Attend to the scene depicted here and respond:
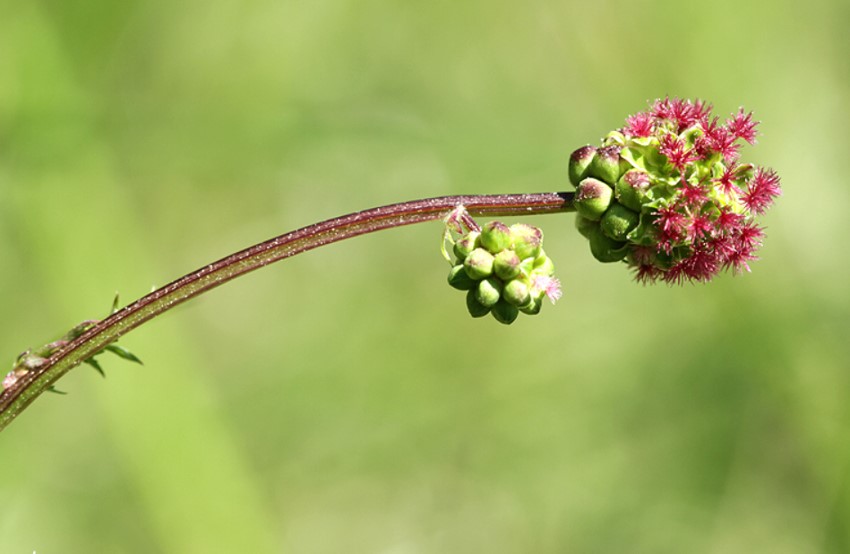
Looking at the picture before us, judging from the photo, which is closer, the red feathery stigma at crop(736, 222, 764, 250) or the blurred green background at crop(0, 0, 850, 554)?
the red feathery stigma at crop(736, 222, 764, 250)

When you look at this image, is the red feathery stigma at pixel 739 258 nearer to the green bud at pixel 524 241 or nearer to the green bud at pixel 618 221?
the green bud at pixel 618 221

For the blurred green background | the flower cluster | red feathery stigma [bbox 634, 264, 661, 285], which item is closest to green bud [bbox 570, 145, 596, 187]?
the flower cluster

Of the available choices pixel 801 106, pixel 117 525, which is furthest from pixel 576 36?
pixel 117 525

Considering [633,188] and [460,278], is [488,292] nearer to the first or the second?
[460,278]

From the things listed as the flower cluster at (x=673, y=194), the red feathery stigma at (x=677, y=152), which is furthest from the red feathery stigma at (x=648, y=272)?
the red feathery stigma at (x=677, y=152)

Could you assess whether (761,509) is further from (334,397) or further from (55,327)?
(55,327)

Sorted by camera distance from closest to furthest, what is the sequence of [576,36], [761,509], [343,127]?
[761,509] < [343,127] < [576,36]

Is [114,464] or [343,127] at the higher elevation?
[343,127]

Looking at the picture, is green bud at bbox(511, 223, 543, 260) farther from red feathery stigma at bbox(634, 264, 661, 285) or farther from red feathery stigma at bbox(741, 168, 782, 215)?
red feathery stigma at bbox(741, 168, 782, 215)
